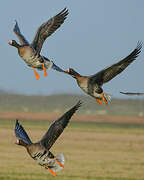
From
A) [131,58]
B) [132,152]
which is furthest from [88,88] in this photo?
[132,152]

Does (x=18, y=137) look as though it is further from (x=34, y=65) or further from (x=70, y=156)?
(x=70, y=156)

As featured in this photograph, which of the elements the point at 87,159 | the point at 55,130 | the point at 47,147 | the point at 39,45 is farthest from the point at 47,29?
the point at 87,159

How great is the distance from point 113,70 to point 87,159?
5033 cm

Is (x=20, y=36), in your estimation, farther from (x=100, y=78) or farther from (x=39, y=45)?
(x=100, y=78)

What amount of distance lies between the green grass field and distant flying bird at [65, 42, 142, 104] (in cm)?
3561

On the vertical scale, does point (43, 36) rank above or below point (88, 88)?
above

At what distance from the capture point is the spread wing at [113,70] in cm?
881

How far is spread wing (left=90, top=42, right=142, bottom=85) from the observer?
8.81 m

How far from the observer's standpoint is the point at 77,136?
8794 cm

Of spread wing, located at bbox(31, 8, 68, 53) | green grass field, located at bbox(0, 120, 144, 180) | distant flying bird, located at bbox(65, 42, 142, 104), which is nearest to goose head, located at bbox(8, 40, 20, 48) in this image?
spread wing, located at bbox(31, 8, 68, 53)

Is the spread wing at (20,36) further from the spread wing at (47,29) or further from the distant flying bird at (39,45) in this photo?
the spread wing at (47,29)

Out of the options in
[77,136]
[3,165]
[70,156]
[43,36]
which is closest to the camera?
[43,36]

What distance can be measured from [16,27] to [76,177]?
36.0m

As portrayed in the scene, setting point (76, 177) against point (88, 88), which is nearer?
point (88, 88)
